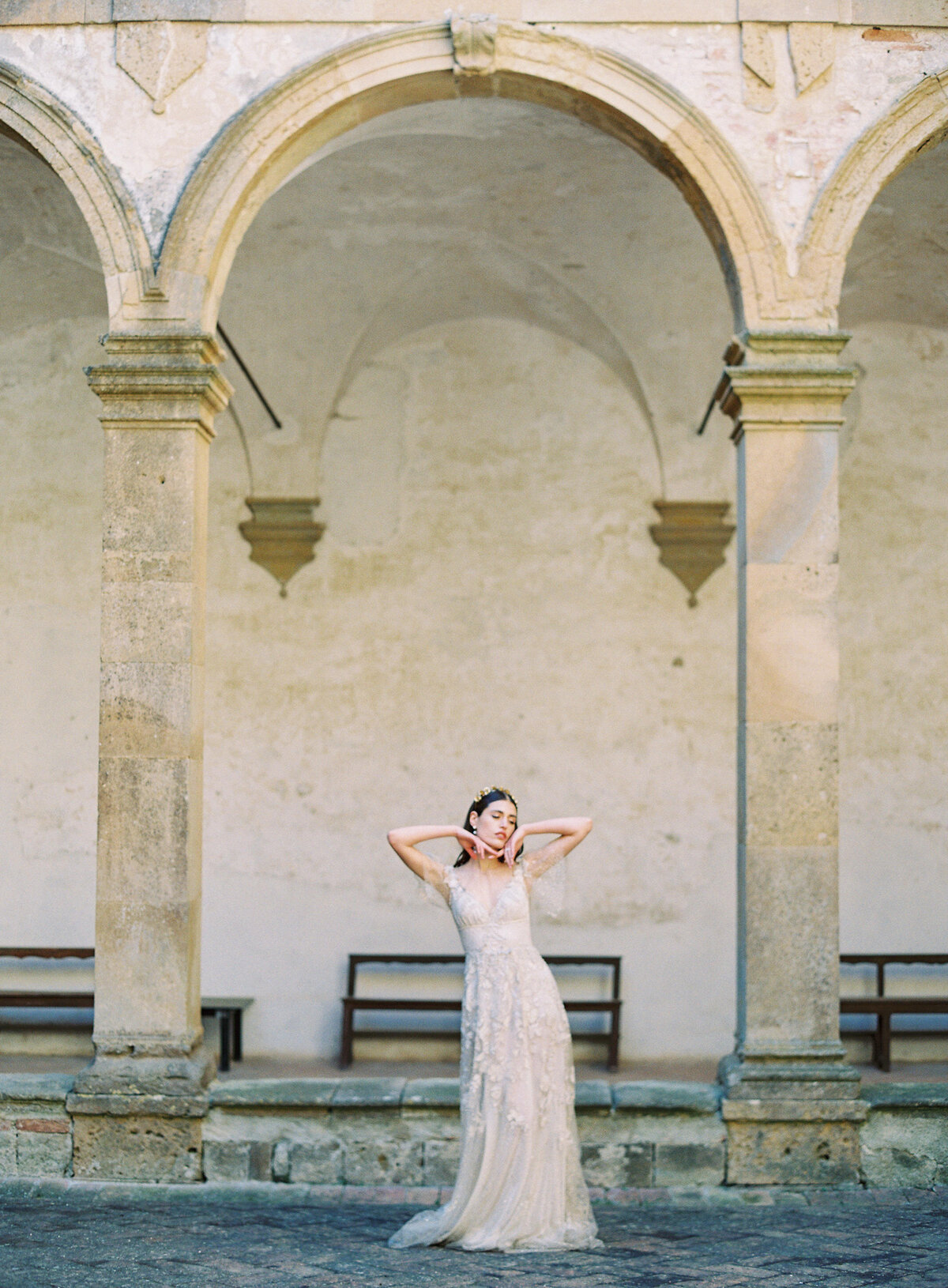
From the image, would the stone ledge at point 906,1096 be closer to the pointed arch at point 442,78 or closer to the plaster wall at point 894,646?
the plaster wall at point 894,646

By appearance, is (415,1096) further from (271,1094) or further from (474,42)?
(474,42)

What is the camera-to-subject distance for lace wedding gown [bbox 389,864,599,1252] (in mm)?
4867

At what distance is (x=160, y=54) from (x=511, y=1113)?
480 cm

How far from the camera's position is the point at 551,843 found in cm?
523

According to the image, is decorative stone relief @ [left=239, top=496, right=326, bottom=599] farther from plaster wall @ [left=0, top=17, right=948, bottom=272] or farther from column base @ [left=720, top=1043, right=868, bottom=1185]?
column base @ [left=720, top=1043, right=868, bottom=1185]

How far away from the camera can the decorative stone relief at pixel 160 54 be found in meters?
6.16

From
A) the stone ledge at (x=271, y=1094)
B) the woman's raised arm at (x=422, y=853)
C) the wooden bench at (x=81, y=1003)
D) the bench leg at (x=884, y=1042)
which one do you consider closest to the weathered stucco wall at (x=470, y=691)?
the wooden bench at (x=81, y=1003)

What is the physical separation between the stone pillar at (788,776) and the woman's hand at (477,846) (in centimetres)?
138

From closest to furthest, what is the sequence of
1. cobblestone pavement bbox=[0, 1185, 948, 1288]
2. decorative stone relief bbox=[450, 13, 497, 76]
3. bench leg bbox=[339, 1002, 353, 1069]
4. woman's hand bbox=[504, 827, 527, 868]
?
cobblestone pavement bbox=[0, 1185, 948, 1288] < woman's hand bbox=[504, 827, 527, 868] < decorative stone relief bbox=[450, 13, 497, 76] < bench leg bbox=[339, 1002, 353, 1069]

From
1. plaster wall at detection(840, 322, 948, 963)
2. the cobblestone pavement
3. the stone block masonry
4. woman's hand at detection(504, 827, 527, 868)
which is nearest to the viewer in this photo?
the cobblestone pavement

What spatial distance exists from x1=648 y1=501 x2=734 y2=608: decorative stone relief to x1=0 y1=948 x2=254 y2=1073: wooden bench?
3.88m

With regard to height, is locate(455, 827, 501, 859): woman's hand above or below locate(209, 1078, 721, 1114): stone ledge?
above

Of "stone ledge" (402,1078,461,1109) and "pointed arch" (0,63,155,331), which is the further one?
"pointed arch" (0,63,155,331)

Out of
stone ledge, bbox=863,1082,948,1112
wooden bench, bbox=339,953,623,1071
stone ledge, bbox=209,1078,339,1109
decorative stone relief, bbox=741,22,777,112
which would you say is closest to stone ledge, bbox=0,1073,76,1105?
stone ledge, bbox=209,1078,339,1109
